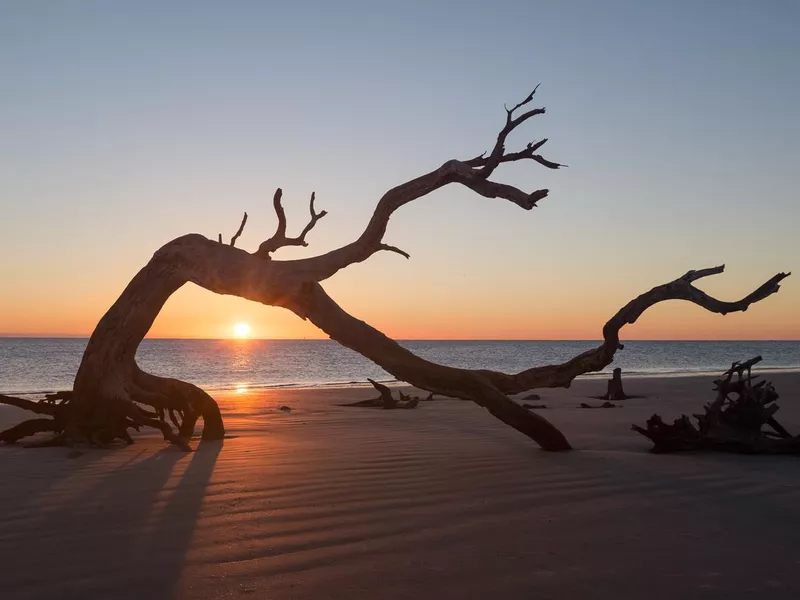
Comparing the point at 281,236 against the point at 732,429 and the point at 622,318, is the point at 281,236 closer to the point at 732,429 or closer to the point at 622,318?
the point at 622,318

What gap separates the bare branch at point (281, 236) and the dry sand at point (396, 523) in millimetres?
2331

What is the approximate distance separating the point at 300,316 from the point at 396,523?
340cm

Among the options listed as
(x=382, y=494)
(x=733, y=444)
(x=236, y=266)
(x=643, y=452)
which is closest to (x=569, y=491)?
(x=382, y=494)

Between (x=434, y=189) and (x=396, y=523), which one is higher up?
(x=434, y=189)

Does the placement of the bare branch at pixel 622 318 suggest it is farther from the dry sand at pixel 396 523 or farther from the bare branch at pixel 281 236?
the bare branch at pixel 281 236

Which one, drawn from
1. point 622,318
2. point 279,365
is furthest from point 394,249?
point 279,365

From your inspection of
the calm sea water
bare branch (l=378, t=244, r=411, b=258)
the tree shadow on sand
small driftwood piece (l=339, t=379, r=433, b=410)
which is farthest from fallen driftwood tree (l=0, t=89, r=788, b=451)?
the calm sea water

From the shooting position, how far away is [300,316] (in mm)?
7000

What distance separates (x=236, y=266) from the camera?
285 inches

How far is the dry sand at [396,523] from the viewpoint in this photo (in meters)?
3.04

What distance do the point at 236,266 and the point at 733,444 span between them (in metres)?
5.32

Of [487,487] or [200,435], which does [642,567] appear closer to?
[487,487]

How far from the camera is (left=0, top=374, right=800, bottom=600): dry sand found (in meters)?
3.04

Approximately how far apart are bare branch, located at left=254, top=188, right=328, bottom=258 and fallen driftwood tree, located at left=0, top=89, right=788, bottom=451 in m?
0.01
